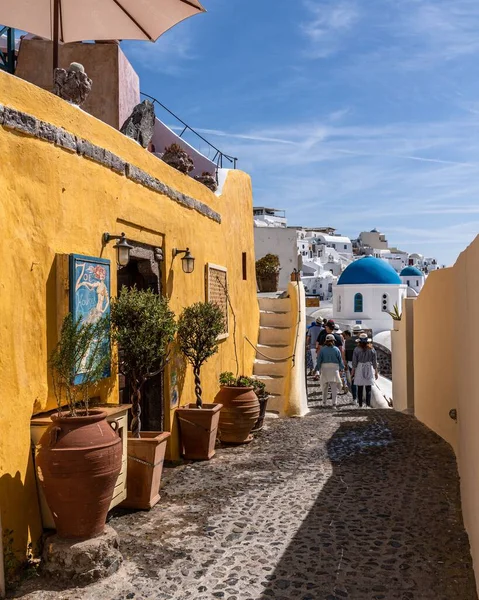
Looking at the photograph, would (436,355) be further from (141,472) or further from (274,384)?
(141,472)

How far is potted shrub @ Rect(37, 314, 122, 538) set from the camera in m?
3.97

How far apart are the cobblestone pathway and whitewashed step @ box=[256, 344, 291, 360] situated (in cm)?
398

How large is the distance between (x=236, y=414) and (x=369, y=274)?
84.4 ft

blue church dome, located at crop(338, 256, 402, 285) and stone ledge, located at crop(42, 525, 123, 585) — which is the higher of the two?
A: blue church dome, located at crop(338, 256, 402, 285)

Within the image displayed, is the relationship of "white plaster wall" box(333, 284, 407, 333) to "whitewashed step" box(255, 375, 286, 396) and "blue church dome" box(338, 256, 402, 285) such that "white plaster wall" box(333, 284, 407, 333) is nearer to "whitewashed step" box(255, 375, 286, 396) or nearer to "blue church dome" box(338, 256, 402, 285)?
"blue church dome" box(338, 256, 402, 285)

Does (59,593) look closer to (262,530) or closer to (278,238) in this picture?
(262,530)

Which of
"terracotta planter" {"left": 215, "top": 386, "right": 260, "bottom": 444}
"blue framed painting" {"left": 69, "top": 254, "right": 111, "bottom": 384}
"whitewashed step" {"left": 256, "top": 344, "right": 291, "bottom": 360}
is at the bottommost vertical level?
"terracotta planter" {"left": 215, "top": 386, "right": 260, "bottom": 444}

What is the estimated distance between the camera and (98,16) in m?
7.05

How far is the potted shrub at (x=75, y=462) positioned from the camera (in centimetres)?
397

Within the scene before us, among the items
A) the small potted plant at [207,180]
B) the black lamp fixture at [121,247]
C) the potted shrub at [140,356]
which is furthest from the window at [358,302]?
the black lamp fixture at [121,247]

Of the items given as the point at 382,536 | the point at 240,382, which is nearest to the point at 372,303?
the point at 240,382

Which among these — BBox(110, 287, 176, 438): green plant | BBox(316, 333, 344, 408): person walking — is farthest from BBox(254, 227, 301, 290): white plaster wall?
BBox(110, 287, 176, 438): green plant

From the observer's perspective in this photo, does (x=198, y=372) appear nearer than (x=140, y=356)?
No

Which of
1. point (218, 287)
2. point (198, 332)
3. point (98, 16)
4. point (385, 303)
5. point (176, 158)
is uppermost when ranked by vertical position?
point (98, 16)
